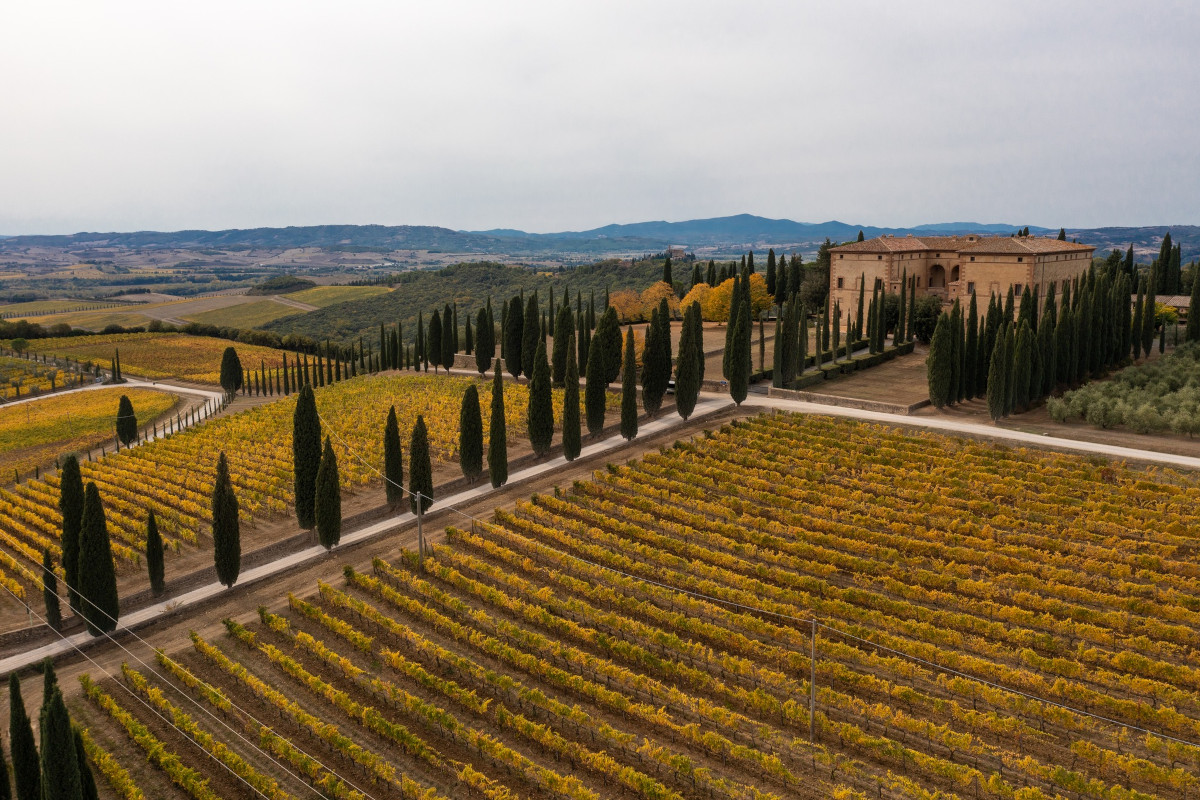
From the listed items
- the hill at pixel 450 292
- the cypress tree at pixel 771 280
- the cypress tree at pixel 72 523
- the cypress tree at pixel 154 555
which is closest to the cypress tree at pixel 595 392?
the cypress tree at pixel 154 555

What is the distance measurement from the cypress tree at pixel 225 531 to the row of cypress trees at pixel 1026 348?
3684 centimetres

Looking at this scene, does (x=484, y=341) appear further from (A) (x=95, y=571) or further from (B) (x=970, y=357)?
(A) (x=95, y=571)

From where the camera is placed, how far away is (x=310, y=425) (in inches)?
1225

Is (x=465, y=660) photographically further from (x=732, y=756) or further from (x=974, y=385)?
(x=974, y=385)

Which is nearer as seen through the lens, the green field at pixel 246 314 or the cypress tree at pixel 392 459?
the cypress tree at pixel 392 459

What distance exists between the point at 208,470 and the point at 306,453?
13437mm

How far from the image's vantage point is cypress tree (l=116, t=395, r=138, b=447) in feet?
171

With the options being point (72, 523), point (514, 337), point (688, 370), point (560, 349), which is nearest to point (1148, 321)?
point (688, 370)

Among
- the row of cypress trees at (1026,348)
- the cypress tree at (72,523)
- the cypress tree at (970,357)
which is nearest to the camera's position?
the cypress tree at (72,523)

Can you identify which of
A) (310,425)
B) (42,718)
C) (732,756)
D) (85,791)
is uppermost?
(310,425)

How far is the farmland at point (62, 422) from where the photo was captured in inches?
2025

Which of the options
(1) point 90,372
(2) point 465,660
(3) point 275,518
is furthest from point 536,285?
(2) point 465,660

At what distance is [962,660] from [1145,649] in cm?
554

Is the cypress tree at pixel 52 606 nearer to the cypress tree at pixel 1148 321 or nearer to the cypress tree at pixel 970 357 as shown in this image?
the cypress tree at pixel 970 357
